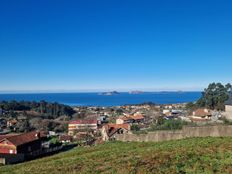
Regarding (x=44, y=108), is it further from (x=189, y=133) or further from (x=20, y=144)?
(x=189, y=133)

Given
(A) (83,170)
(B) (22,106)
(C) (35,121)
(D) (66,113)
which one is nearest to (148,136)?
(A) (83,170)

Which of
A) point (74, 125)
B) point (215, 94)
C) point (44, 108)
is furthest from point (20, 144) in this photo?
point (44, 108)

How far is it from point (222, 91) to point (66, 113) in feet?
191

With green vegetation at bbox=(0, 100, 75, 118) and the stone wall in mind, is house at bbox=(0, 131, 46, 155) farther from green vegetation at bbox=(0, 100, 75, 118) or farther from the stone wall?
green vegetation at bbox=(0, 100, 75, 118)

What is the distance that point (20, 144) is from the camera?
133ft

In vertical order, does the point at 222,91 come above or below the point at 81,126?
above

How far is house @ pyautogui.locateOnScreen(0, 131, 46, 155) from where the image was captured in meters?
39.5

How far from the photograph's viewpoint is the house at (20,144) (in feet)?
130

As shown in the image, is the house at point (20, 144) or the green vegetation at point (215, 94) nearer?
the house at point (20, 144)

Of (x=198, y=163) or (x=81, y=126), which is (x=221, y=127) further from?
(x=81, y=126)

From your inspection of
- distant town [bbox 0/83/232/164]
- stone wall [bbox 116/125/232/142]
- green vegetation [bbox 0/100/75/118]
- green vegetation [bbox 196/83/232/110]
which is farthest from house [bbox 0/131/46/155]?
green vegetation [bbox 0/100/75/118]

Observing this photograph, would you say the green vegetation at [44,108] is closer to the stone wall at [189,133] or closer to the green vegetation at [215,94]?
the green vegetation at [215,94]

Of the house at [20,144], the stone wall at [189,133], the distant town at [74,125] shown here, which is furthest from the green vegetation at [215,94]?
the stone wall at [189,133]

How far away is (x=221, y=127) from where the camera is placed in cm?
1917
